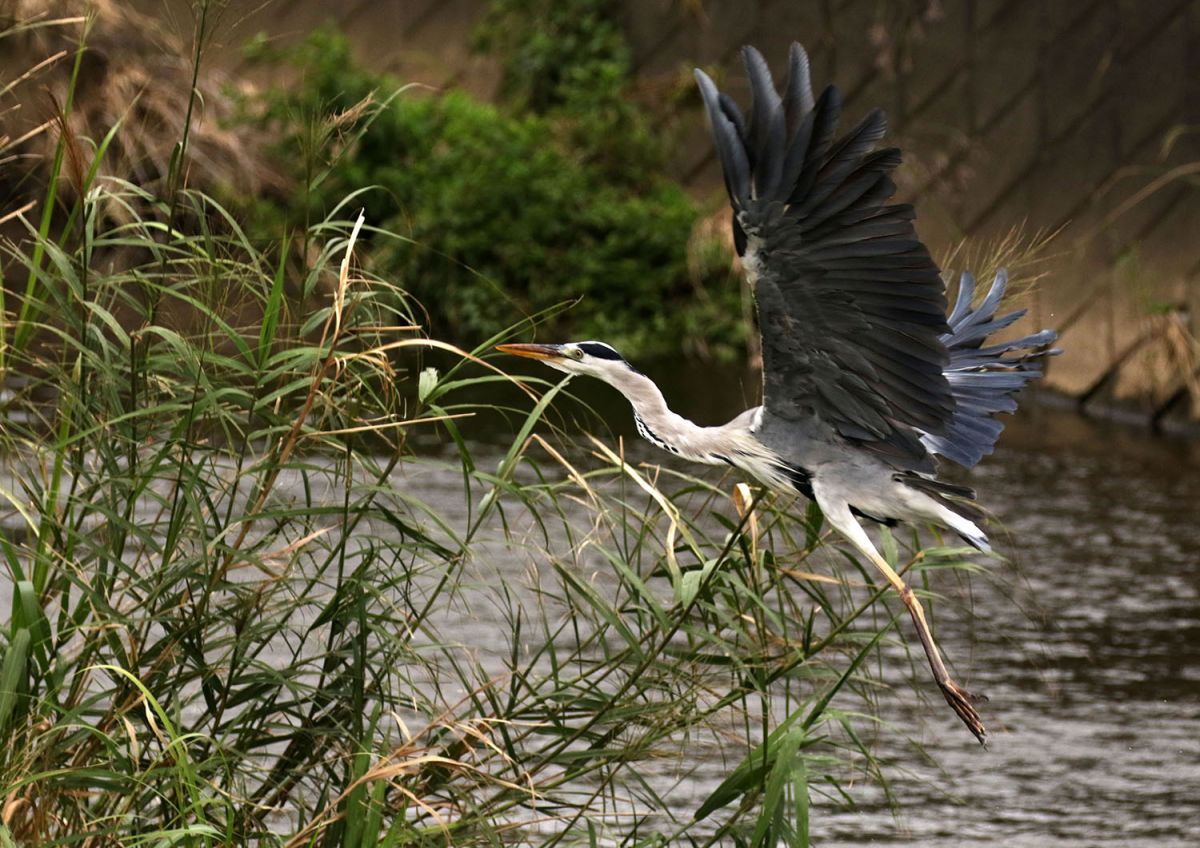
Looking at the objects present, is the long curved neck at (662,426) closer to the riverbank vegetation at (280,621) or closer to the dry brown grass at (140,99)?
the riverbank vegetation at (280,621)

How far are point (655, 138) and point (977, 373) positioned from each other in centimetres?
612

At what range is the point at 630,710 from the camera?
123 inches

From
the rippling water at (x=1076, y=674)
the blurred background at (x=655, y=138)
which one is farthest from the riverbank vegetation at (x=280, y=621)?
the blurred background at (x=655, y=138)

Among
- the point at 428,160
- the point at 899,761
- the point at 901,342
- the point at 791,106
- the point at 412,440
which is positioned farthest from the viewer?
the point at 428,160

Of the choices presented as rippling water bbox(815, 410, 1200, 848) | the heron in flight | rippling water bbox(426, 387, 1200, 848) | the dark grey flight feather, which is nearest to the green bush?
rippling water bbox(426, 387, 1200, 848)

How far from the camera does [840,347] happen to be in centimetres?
333

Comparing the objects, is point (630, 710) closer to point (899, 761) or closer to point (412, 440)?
point (899, 761)

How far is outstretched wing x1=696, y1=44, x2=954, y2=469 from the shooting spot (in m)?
2.97

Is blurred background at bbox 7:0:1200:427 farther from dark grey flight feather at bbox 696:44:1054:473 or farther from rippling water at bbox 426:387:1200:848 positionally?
dark grey flight feather at bbox 696:44:1054:473

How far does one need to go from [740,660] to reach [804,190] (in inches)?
29.8

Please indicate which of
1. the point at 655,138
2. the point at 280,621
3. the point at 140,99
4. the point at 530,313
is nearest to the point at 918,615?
the point at 280,621

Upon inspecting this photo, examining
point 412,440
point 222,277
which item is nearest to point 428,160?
point 412,440

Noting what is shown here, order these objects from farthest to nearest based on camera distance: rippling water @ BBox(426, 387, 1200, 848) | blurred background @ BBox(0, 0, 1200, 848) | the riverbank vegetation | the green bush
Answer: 1. the green bush
2. rippling water @ BBox(426, 387, 1200, 848)
3. blurred background @ BBox(0, 0, 1200, 848)
4. the riverbank vegetation

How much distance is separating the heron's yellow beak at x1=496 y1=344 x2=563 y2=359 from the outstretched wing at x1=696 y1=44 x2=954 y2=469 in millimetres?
372
